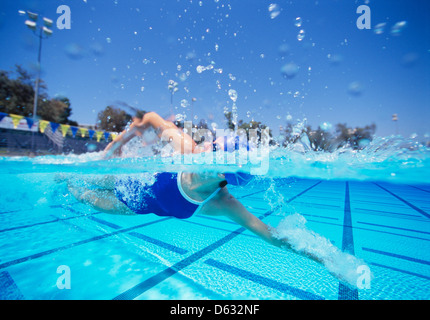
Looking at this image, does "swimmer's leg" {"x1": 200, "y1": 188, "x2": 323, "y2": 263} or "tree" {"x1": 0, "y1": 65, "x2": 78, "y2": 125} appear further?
"tree" {"x1": 0, "y1": 65, "x2": 78, "y2": 125}

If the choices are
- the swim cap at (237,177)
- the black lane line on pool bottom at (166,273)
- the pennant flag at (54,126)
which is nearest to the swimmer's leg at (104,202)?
the black lane line on pool bottom at (166,273)

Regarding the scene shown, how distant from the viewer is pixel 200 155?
379cm

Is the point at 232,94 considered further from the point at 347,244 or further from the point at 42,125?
the point at 42,125

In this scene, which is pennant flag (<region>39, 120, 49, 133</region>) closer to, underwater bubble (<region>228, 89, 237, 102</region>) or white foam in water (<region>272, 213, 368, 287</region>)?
underwater bubble (<region>228, 89, 237, 102</region>)

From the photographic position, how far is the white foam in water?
2.45 meters

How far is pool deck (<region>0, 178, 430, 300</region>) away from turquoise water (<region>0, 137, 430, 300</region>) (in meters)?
0.01

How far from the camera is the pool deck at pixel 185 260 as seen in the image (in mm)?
2164

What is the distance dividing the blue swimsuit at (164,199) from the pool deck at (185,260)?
60 cm

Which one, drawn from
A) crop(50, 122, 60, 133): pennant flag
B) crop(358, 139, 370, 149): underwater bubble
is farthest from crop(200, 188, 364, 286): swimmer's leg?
crop(50, 122, 60, 133): pennant flag

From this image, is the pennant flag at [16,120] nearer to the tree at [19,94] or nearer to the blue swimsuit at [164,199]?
the tree at [19,94]

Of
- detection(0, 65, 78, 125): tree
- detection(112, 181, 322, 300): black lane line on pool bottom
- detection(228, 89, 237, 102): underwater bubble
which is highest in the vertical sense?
detection(0, 65, 78, 125): tree
